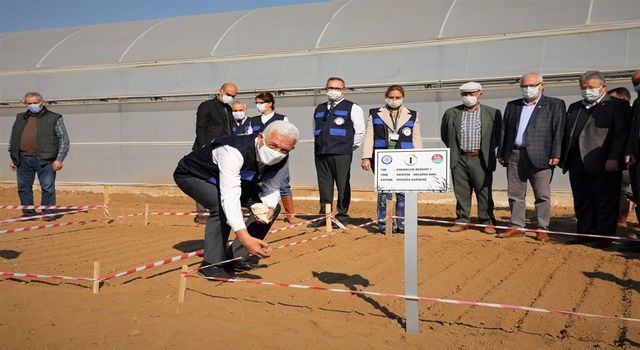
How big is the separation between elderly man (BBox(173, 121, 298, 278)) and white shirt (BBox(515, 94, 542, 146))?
3748mm

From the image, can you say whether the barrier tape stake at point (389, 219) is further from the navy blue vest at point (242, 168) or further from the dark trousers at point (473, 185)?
the navy blue vest at point (242, 168)

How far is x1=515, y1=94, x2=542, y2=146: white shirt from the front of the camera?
Answer: 26.6 ft

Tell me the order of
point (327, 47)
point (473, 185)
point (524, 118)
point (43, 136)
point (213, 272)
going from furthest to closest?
point (327, 47), point (43, 136), point (473, 185), point (524, 118), point (213, 272)

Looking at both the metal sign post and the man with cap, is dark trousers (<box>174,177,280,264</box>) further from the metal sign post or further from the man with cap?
the man with cap

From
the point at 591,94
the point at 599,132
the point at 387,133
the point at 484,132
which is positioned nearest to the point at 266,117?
the point at 387,133

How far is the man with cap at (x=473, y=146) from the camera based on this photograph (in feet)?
28.1

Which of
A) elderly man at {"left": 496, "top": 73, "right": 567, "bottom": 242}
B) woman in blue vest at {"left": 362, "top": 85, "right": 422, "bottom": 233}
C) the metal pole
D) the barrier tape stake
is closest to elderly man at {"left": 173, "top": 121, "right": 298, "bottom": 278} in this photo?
the metal pole

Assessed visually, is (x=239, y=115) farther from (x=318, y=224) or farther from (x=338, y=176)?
(x=318, y=224)

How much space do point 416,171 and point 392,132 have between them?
4.04 metres

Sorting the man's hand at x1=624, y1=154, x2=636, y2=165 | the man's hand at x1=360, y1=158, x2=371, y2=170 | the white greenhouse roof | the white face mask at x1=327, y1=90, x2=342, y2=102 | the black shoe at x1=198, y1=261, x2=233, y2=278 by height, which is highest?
the white greenhouse roof

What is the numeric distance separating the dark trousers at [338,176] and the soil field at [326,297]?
0.78 meters

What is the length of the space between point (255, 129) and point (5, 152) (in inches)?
418

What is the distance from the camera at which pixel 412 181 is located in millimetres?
4566

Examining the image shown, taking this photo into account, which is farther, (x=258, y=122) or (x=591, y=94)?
(x=258, y=122)
